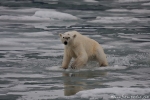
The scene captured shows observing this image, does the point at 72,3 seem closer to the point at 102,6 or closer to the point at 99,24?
the point at 102,6

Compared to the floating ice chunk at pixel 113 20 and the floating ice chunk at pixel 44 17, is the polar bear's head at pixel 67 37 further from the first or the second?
the floating ice chunk at pixel 44 17

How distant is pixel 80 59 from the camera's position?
874 cm

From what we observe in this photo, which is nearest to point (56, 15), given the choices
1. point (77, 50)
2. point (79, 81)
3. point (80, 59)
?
point (77, 50)

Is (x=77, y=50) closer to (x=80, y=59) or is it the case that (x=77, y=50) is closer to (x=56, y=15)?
(x=80, y=59)

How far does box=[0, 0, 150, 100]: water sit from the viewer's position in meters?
6.86

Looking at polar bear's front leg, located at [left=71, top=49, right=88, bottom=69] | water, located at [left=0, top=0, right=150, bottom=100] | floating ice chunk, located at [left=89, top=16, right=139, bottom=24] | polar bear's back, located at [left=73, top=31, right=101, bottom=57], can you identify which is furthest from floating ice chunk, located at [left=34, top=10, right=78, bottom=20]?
polar bear's front leg, located at [left=71, top=49, right=88, bottom=69]

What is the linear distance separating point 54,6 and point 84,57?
48.9 ft

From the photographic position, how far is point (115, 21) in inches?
707

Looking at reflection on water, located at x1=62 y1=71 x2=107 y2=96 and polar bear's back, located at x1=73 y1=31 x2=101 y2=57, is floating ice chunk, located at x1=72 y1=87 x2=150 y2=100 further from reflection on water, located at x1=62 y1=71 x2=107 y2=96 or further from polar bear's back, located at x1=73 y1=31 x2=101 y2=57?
polar bear's back, located at x1=73 y1=31 x2=101 y2=57

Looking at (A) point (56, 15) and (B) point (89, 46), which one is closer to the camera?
(B) point (89, 46)

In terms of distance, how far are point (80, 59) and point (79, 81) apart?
3.47 feet

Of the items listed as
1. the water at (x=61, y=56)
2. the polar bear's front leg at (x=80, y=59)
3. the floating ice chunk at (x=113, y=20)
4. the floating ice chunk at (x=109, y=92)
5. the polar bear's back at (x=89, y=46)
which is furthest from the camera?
the floating ice chunk at (x=113, y=20)

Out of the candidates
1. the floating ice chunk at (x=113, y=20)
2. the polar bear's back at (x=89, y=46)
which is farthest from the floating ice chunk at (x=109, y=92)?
the floating ice chunk at (x=113, y=20)

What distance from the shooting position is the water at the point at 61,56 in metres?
6.86
